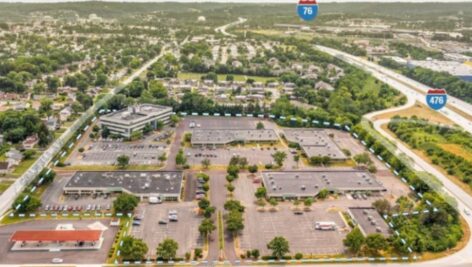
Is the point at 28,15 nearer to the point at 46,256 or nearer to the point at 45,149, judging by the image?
the point at 45,149

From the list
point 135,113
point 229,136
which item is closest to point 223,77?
point 135,113

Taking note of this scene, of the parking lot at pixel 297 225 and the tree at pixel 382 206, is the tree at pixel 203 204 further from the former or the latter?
the tree at pixel 382 206

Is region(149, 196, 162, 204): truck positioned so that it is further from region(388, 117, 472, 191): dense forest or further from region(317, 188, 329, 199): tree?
region(388, 117, 472, 191): dense forest

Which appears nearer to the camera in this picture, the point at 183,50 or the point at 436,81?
the point at 436,81

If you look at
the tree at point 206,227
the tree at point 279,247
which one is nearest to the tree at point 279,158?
the tree at point 206,227

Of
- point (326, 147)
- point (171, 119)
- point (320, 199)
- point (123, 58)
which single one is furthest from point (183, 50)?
point (320, 199)

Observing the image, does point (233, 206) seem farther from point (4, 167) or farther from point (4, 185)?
point (4, 167)

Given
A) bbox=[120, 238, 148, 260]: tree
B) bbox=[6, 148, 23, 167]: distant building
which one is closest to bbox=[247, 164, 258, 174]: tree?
bbox=[120, 238, 148, 260]: tree

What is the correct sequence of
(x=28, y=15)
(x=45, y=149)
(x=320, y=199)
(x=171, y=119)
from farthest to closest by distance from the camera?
(x=28, y=15), (x=171, y=119), (x=45, y=149), (x=320, y=199)
